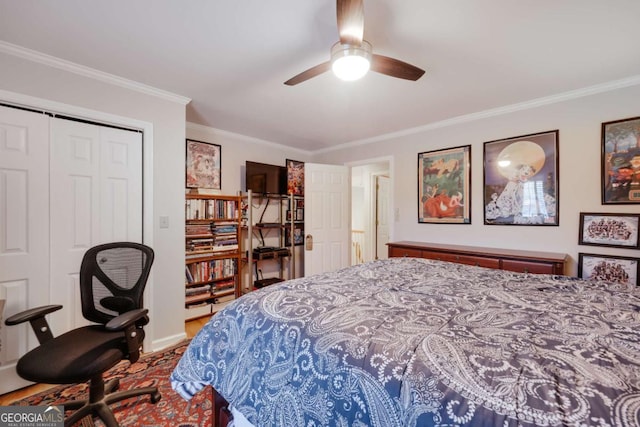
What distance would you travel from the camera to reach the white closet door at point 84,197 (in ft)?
6.58

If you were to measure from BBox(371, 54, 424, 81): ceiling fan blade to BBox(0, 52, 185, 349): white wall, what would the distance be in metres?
1.91

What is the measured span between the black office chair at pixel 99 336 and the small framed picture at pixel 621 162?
12.1ft

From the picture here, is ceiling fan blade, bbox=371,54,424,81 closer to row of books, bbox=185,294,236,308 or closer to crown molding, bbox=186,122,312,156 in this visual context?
crown molding, bbox=186,122,312,156

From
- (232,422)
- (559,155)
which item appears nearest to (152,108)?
(232,422)

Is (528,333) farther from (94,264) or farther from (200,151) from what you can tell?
(200,151)

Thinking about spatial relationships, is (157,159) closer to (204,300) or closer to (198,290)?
(198,290)

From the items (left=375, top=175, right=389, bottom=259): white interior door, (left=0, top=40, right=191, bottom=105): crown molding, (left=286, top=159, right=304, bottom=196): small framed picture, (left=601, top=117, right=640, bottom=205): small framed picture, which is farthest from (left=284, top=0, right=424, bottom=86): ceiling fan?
(left=375, top=175, right=389, bottom=259): white interior door

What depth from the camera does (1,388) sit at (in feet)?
5.97

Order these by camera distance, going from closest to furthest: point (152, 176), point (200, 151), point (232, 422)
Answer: point (232, 422)
point (152, 176)
point (200, 151)

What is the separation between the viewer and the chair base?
57.6 inches

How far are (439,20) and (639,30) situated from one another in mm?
1256

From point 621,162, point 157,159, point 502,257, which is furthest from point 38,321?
point 621,162

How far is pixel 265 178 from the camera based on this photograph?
12.8 ft

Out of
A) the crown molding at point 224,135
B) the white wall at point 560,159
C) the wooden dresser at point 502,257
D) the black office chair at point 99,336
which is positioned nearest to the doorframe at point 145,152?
the black office chair at point 99,336
